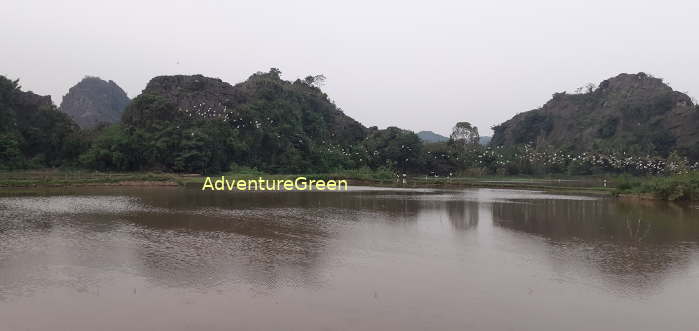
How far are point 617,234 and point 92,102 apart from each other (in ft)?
396

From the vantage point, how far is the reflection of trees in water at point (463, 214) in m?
21.1

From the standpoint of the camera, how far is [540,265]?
13.2 metres

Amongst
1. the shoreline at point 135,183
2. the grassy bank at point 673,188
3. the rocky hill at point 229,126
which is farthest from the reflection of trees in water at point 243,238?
the rocky hill at point 229,126

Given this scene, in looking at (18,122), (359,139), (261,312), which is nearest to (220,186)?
(18,122)

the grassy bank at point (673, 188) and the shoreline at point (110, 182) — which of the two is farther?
the shoreline at point (110, 182)

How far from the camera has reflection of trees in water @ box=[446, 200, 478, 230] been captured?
21.1 meters

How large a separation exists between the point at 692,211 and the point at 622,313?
Result: 78.0 ft

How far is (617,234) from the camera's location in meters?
19.0

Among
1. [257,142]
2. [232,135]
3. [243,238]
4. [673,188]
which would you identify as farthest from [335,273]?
[257,142]

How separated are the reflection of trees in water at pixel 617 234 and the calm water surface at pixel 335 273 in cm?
9

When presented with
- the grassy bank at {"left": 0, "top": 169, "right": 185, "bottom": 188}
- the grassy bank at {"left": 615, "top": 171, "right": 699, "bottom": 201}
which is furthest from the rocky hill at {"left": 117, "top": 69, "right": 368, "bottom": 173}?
the grassy bank at {"left": 615, "top": 171, "right": 699, "bottom": 201}

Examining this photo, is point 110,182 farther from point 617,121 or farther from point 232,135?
point 617,121

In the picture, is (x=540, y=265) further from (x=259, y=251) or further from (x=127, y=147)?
(x=127, y=147)

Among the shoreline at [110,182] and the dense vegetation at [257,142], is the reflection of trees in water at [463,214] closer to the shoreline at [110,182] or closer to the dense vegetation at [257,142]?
the shoreline at [110,182]
